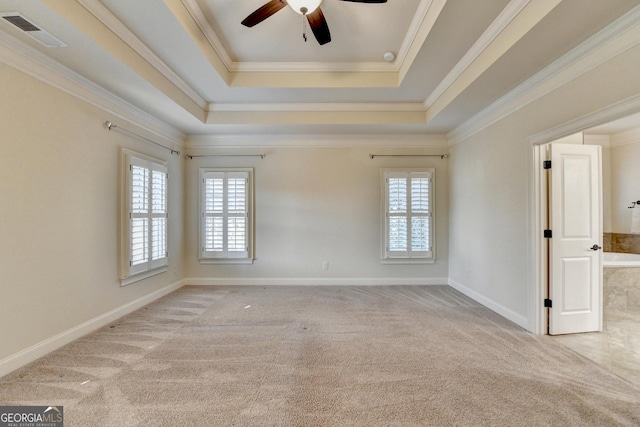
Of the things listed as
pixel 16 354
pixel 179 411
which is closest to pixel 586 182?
pixel 179 411

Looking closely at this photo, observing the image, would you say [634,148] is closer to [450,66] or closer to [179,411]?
[450,66]

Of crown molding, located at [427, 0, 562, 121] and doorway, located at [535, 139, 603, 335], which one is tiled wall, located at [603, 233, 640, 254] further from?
crown molding, located at [427, 0, 562, 121]

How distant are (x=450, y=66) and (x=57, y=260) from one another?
4468mm

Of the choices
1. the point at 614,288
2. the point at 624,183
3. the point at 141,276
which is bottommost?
the point at 614,288

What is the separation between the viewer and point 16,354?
2166 millimetres

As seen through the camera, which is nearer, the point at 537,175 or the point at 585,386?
the point at 585,386

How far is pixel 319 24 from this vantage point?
2.24 meters

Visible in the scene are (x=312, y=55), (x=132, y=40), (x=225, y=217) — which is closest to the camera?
(x=132, y=40)

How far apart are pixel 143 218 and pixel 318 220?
2613 mm

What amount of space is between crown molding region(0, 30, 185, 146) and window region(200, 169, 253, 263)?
1237 mm

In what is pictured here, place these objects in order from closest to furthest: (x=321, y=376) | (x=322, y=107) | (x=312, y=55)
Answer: (x=321, y=376) < (x=312, y=55) < (x=322, y=107)

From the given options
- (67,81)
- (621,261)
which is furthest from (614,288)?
(67,81)

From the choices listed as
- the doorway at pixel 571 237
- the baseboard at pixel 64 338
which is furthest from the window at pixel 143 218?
the doorway at pixel 571 237

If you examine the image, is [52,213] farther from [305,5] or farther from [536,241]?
[536,241]
